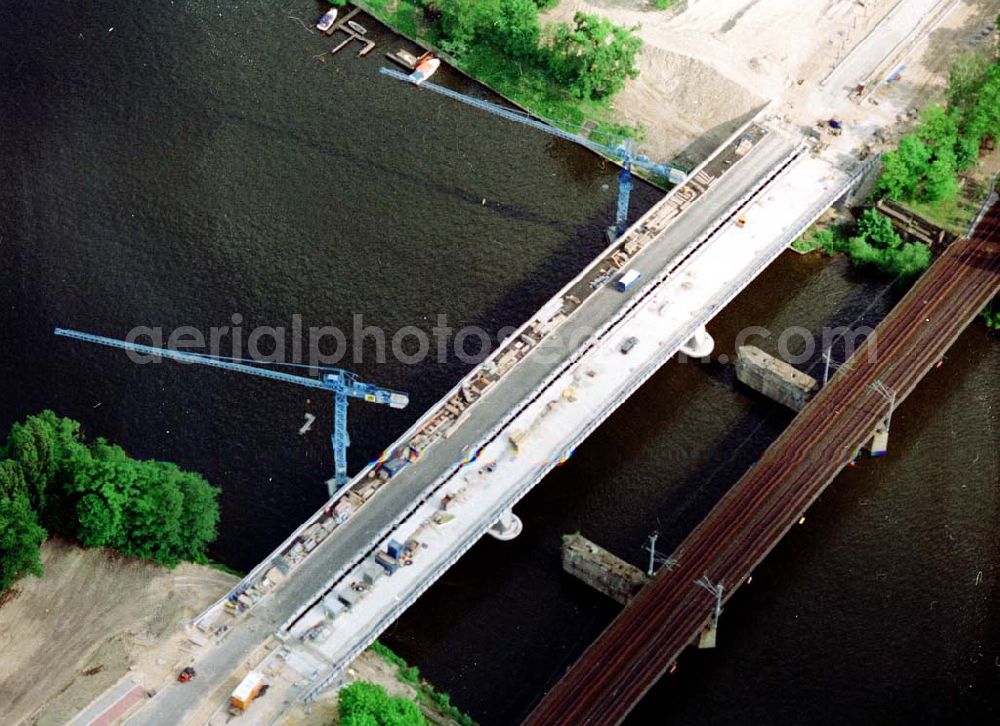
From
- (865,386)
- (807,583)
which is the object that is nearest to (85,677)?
(807,583)

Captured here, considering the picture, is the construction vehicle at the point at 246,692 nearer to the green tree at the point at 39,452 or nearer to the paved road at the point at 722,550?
the paved road at the point at 722,550

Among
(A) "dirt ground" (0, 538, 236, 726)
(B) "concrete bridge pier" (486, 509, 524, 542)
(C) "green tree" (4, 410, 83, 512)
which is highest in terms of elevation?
(B) "concrete bridge pier" (486, 509, 524, 542)

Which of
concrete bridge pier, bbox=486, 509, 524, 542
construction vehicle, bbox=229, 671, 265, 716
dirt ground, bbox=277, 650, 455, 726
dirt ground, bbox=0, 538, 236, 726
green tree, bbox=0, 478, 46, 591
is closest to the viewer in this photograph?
construction vehicle, bbox=229, 671, 265, 716

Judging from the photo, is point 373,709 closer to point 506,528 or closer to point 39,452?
point 506,528

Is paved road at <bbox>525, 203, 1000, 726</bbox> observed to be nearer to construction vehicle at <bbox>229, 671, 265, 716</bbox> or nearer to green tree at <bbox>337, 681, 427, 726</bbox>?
green tree at <bbox>337, 681, 427, 726</bbox>

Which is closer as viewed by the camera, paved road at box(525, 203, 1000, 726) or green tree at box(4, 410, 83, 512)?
paved road at box(525, 203, 1000, 726)

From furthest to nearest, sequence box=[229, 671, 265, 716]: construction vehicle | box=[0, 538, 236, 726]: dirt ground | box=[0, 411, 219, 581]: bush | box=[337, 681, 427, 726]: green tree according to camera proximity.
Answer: box=[0, 411, 219, 581]: bush → box=[0, 538, 236, 726]: dirt ground → box=[229, 671, 265, 716]: construction vehicle → box=[337, 681, 427, 726]: green tree

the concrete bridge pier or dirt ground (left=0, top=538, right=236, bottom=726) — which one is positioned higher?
the concrete bridge pier

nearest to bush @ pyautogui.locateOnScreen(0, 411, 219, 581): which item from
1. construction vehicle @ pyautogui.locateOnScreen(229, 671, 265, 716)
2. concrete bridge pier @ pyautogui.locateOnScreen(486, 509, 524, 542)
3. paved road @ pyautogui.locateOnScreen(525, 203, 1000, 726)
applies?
construction vehicle @ pyautogui.locateOnScreen(229, 671, 265, 716)
